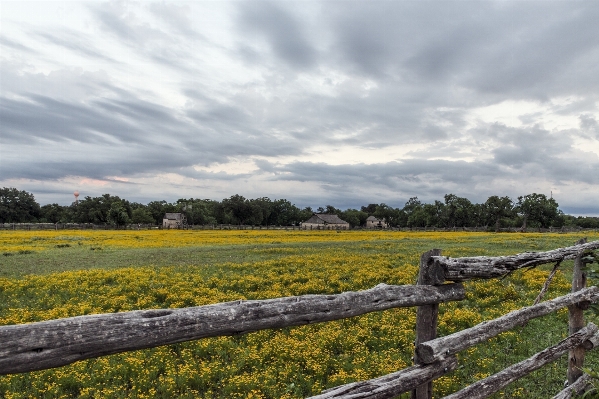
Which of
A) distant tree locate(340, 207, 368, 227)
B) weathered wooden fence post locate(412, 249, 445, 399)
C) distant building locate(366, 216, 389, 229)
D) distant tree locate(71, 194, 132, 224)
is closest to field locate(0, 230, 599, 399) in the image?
weathered wooden fence post locate(412, 249, 445, 399)

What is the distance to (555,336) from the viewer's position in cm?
838

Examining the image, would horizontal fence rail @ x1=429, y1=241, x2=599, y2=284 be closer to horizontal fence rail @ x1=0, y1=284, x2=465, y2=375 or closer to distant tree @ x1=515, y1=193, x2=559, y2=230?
horizontal fence rail @ x1=0, y1=284, x2=465, y2=375

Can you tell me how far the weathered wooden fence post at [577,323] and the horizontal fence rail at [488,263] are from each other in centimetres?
27

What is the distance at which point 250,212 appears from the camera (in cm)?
12938

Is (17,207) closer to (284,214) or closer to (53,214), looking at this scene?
(53,214)

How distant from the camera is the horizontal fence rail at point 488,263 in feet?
12.7

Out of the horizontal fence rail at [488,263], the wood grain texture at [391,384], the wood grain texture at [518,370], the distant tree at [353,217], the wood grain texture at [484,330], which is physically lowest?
the wood grain texture at [518,370]

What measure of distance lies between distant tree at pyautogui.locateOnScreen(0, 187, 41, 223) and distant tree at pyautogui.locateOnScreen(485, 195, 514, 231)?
501 feet

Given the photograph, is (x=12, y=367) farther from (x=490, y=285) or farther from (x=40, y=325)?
(x=490, y=285)

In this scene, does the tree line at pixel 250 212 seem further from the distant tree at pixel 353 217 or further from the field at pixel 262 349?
the field at pixel 262 349

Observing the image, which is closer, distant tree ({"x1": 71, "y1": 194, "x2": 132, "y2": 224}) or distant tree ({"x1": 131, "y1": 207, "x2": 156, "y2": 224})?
distant tree ({"x1": 71, "y1": 194, "x2": 132, "y2": 224})

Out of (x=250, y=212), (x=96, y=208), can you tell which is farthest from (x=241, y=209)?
(x=96, y=208)

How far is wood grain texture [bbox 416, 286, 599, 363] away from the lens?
3.57 meters

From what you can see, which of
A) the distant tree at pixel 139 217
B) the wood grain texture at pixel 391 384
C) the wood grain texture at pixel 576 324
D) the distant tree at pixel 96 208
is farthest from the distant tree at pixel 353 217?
the wood grain texture at pixel 391 384
